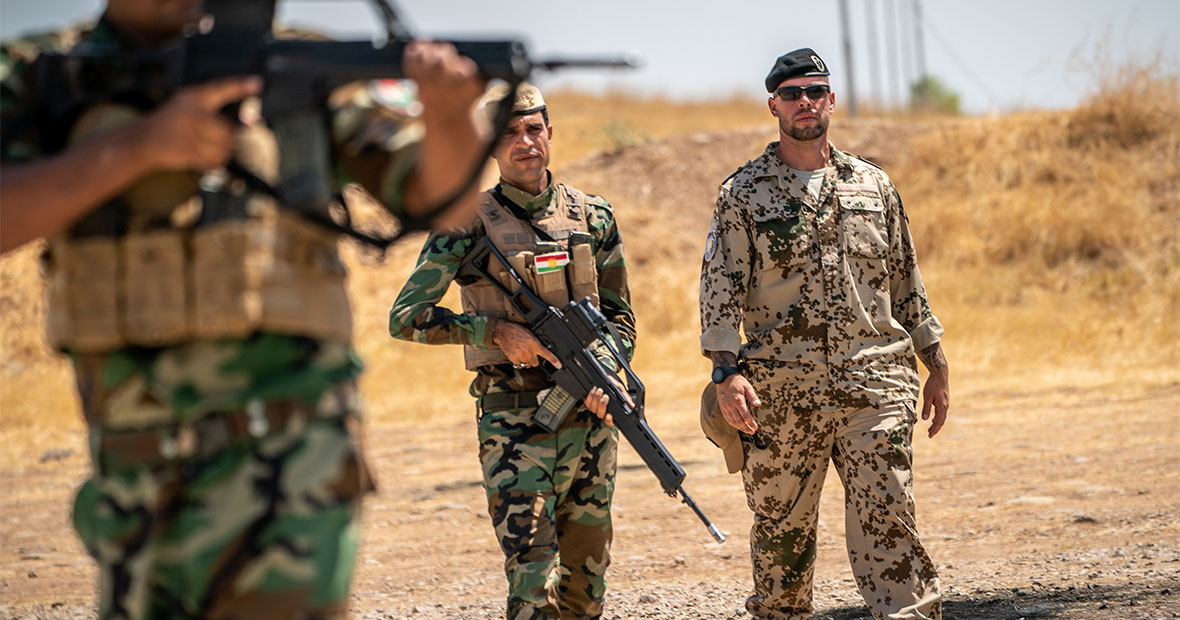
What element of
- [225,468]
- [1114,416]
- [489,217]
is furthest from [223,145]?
[1114,416]

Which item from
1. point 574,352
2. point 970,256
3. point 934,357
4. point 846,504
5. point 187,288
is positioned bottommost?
point 970,256

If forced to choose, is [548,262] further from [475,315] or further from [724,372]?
[724,372]

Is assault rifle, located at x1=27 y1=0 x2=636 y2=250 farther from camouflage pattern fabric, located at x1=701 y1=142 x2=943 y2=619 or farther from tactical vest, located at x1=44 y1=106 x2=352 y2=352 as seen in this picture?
camouflage pattern fabric, located at x1=701 y1=142 x2=943 y2=619

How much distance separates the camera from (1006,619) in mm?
5473

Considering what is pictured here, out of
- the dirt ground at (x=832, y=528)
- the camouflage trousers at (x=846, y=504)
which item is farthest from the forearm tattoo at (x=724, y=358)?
the dirt ground at (x=832, y=528)

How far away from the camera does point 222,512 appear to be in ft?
7.57

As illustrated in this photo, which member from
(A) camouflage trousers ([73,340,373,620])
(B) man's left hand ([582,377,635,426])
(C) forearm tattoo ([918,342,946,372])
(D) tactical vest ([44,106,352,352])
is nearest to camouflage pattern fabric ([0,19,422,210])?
(D) tactical vest ([44,106,352,352])

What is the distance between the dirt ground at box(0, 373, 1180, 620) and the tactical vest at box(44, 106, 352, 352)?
404 cm

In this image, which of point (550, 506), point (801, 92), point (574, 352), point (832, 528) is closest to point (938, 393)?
point (801, 92)

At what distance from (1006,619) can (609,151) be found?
21.4m

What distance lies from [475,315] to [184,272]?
2557mm

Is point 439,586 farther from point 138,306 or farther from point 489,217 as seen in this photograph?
point 138,306

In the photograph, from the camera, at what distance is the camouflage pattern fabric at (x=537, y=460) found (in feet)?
15.0

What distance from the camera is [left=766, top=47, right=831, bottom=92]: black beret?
5168 millimetres
